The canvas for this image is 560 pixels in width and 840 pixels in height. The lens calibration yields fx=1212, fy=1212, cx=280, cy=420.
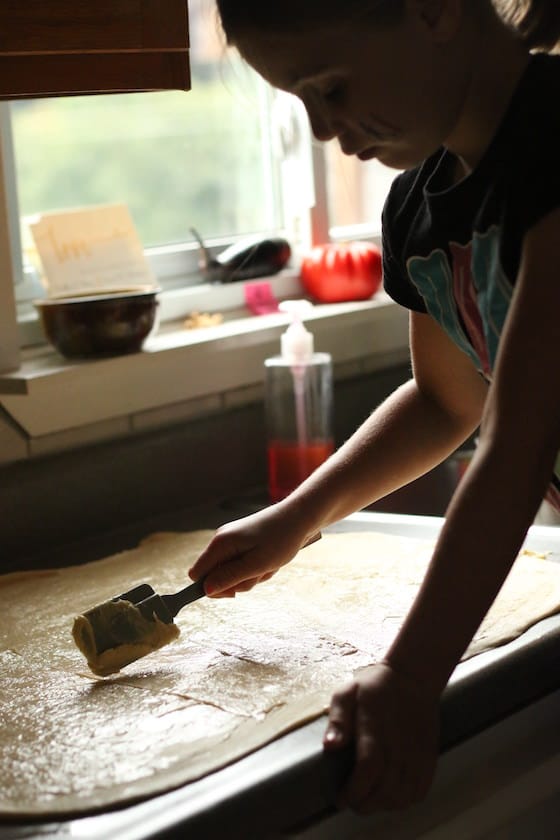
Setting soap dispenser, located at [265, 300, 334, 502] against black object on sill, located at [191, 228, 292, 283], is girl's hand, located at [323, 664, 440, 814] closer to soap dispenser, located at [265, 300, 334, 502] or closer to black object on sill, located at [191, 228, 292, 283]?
soap dispenser, located at [265, 300, 334, 502]

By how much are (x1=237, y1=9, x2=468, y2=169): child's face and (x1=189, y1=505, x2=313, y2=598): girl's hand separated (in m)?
0.38

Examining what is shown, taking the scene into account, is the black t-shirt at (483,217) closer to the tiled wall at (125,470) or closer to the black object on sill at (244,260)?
the tiled wall at (125,470)

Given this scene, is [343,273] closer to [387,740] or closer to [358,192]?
[358,192]

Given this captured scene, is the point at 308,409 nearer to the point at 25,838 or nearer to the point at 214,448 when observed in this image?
the point at 214,448

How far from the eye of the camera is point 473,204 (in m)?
0.95

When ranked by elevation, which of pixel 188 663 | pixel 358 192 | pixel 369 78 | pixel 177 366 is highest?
pixel 369 78

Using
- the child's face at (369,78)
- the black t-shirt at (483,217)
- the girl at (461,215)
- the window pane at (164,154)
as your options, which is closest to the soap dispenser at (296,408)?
the window pane at (164,154)

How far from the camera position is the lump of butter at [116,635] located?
3.39ft

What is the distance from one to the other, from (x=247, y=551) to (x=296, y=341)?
1.97ft

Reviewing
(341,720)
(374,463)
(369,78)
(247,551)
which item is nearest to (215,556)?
(247,551)

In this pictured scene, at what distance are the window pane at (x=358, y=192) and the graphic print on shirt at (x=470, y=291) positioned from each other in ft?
3.61

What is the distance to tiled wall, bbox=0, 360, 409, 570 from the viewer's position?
1482mm

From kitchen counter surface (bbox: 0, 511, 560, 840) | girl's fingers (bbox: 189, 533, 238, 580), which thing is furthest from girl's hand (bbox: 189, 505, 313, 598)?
kitchen counter surface (bbox: 0, 511, 560, 840)

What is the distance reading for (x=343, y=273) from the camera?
1.95 m
